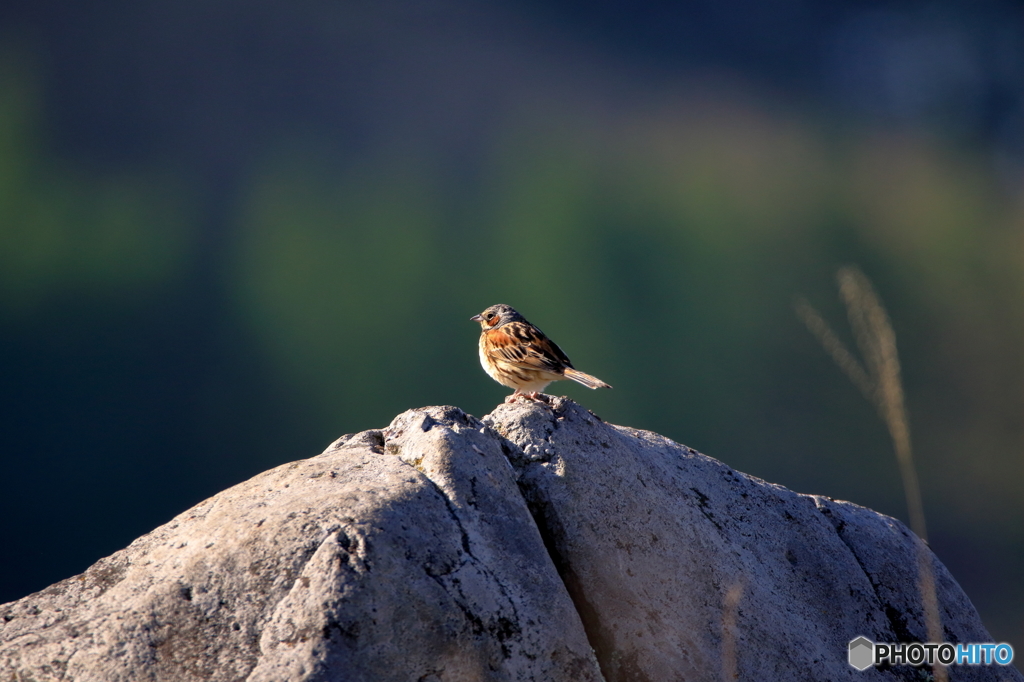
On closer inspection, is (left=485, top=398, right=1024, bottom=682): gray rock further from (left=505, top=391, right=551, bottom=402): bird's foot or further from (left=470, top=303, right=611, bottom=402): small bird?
(left=470, top=303, right=611, bottom=402): small bird

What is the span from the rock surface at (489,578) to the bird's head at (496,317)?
228cm

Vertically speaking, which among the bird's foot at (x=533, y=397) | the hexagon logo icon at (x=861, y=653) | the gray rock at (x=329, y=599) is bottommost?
the hexagon logo icon at (x=861, y=653)

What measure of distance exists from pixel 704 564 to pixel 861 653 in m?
1.31

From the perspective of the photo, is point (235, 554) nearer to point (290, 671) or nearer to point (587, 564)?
point (290, 671)

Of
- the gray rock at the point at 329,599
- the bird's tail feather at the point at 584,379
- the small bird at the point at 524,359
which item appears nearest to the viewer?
the gray rock at the point at 329,599

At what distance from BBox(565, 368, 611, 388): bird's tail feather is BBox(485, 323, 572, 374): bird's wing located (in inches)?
4.0

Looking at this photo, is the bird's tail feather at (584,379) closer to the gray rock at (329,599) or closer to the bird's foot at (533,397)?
the bird's foot at (533,397)

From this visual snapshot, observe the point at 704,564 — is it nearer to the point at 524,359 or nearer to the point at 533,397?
the point at 533,397

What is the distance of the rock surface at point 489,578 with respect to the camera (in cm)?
323

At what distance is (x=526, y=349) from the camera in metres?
6.21

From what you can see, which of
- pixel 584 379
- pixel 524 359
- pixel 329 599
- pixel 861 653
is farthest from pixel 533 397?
pixel 861 653

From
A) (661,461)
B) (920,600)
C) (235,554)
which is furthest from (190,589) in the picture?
(920,600)

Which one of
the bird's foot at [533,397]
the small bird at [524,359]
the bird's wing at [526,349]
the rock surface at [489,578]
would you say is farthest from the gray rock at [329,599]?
the bird's wing at [526,349]

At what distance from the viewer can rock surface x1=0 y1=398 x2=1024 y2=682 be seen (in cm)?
323
